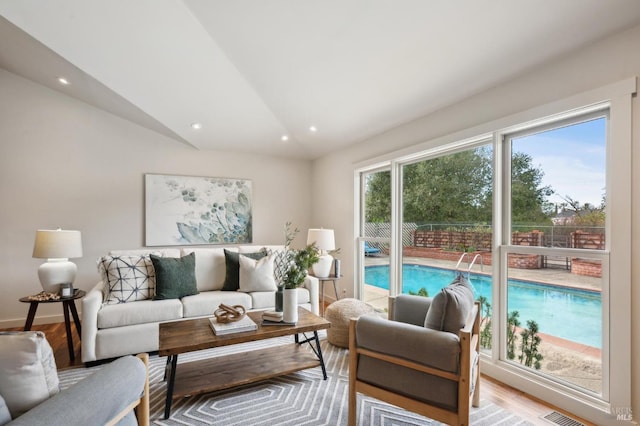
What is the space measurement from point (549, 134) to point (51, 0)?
13.0ft

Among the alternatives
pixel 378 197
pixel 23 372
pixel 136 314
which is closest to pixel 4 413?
pixel 23 372

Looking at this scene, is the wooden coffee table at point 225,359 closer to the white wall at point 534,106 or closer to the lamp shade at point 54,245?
the lamp shade at point 54,245

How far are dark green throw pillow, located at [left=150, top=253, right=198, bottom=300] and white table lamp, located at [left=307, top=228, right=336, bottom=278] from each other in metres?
1.57

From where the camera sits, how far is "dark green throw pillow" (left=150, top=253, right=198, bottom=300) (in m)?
3.14

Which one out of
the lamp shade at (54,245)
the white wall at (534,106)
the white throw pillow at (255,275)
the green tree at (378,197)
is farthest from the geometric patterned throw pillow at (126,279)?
the green tree at (378,197)

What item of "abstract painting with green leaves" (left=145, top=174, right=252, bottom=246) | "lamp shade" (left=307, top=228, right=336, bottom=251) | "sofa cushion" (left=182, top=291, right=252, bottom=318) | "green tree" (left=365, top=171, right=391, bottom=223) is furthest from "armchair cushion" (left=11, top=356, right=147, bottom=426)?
"abstract painting with green leaves" (left=145, top=174, right=252, bottom=246)

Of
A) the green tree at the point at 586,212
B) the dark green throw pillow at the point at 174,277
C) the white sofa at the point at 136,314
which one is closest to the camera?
the green tree at the point at 586,212

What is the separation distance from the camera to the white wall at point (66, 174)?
3.73 meters

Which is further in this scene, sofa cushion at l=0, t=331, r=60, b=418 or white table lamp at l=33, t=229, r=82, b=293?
white table lamp at l=33, t=229, r=82, b=293

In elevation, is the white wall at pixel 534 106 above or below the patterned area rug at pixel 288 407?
above

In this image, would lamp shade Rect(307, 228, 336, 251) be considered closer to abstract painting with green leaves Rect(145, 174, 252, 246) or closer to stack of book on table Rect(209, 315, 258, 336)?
abstract painting with green leaves Rect(145, 174, 252, 246)

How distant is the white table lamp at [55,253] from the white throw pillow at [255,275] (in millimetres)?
1632

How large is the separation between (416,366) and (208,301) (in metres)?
2.25

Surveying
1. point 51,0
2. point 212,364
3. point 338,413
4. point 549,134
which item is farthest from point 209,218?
point 549,134
